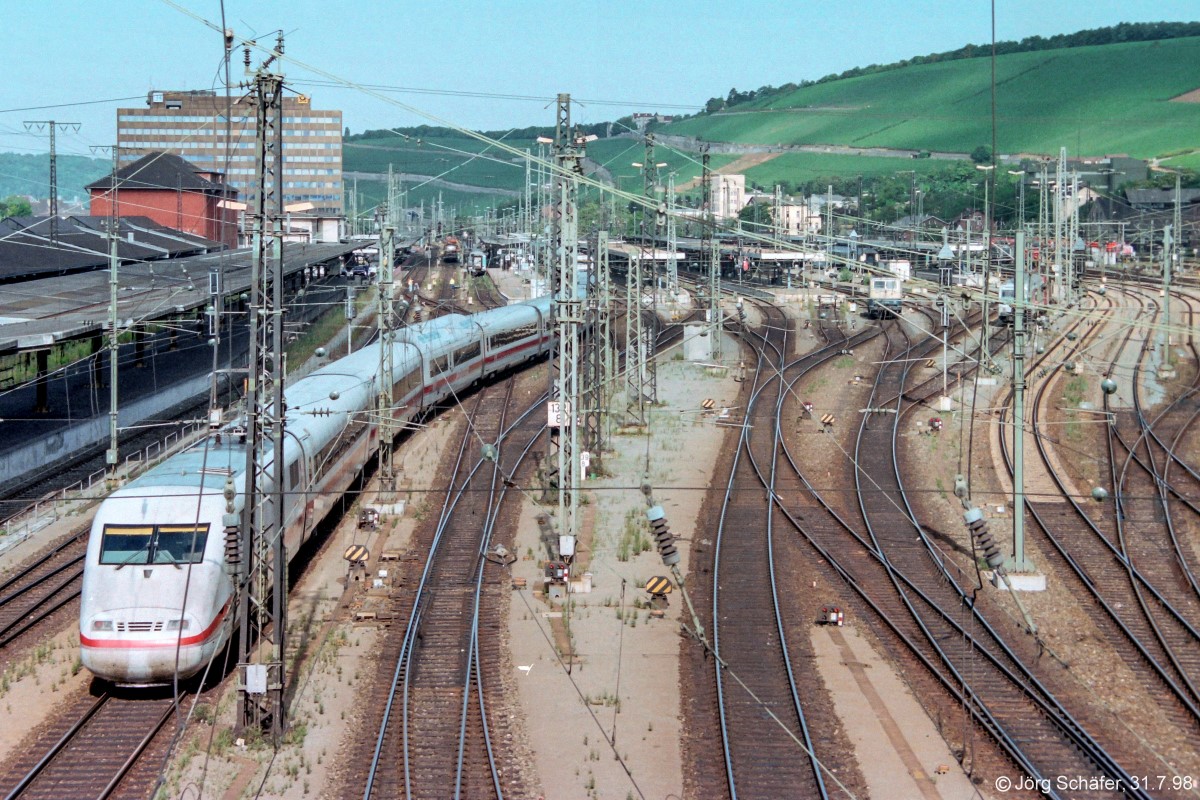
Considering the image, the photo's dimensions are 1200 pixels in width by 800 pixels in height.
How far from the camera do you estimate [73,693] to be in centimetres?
1455

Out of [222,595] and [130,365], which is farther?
[130,365]

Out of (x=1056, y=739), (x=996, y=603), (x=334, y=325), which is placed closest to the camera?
(x=1056, y=739)

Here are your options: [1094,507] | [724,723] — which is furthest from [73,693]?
[1094,507]

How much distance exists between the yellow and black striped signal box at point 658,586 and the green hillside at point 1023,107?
340 ft

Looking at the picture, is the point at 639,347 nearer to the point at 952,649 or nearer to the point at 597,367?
the point at 597,367

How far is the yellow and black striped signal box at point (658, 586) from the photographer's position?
17766 mm

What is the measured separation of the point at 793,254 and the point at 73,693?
60694 millimetres

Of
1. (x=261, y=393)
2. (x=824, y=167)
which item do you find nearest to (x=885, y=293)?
(x=261, y=393)

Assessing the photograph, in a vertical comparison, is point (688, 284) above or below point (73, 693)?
above

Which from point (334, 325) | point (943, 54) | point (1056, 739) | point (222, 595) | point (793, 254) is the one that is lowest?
point (1056, 739)

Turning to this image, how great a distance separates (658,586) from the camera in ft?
58.5

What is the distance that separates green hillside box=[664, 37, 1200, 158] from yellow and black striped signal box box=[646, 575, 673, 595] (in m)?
104

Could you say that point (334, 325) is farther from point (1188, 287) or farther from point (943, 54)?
point (943, 54)

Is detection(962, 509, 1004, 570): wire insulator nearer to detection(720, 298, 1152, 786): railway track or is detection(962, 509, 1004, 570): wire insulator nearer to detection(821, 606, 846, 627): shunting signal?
detection(720, 298, 1152, 786): railway track
